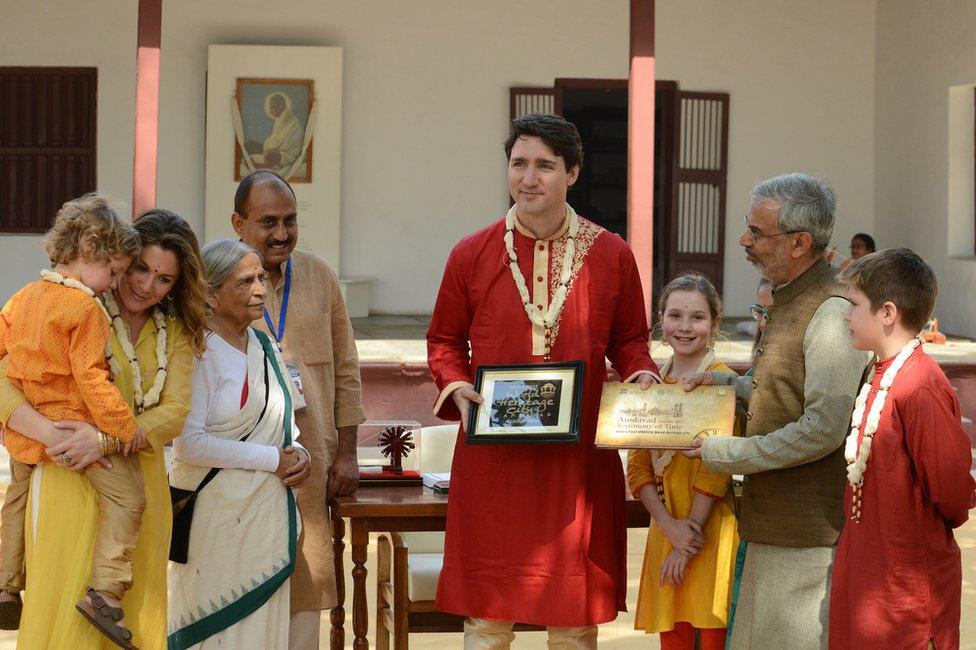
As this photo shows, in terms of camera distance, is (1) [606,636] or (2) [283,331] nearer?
(2) [283,331]

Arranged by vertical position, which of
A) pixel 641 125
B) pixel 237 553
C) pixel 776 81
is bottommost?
pixel 237 553

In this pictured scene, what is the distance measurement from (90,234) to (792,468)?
1.82 meters

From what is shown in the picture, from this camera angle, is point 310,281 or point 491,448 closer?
point 491,448

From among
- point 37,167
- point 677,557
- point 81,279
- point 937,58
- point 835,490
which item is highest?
point 937,58

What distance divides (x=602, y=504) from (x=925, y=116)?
1016cm

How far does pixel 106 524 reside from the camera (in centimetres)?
322

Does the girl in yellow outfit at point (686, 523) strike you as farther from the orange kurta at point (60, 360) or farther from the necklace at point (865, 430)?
the orange kurta at point (60, 360)

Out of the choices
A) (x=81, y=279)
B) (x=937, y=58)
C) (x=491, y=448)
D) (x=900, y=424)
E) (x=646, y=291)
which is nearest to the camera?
(x=900, y=424)

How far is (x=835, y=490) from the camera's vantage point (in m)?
3.26

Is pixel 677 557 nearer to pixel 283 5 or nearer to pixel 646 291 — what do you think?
pixel 646 291

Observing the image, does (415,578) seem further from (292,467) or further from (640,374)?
(640,374)

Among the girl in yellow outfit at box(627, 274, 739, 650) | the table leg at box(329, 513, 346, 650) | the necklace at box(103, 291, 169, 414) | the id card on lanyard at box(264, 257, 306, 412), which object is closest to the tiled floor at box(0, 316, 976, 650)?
the girl in yellow outfit at box(627, 274, 739, 650)

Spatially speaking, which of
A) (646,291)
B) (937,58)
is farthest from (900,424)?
(937,58)

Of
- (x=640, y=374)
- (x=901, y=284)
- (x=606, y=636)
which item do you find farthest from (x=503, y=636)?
(x=606, y=636)
